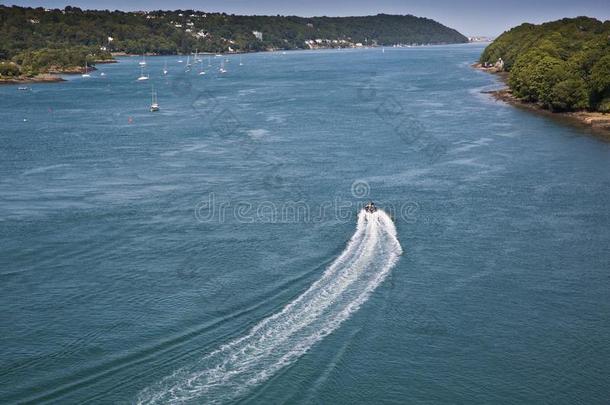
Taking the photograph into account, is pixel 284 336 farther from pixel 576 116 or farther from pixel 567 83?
pixel 567 83

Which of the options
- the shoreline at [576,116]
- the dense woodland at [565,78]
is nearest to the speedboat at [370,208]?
the shoreline at [576,116]

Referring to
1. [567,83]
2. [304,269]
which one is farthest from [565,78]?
[304,269]

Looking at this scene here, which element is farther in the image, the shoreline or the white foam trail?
the shoreline

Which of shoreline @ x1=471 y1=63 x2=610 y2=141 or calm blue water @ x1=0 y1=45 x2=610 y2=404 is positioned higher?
shoreline @ x1=471 y1=63 x2=610 y2=141

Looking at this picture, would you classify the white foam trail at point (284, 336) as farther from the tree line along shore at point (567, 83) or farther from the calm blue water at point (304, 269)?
the tree line along shore at point (567, 83)

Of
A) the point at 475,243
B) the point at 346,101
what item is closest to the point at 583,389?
the point at 475,243

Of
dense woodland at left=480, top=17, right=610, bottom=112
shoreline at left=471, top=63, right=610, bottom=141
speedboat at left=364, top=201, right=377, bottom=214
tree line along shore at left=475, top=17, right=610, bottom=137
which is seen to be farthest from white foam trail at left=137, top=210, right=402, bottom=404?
dense woodland at left=480, top=17, right=610, bottom=112

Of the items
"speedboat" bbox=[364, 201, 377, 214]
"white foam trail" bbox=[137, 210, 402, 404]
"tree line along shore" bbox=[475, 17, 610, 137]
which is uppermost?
"tree line along shore" bbox=[475, 17, 610, 137]

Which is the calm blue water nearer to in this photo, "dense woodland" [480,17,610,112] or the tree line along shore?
the tree line along shore
